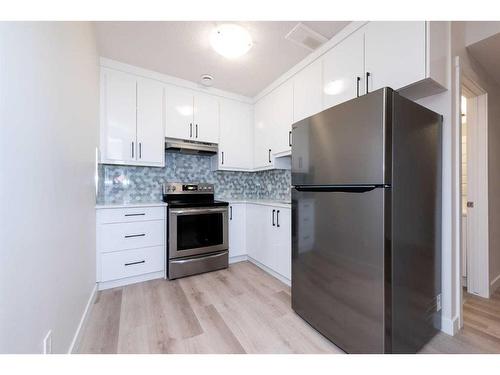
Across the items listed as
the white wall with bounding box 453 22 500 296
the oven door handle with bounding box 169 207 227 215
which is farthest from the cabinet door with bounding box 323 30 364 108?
the oven door handle with bounding box 169 207 227 215

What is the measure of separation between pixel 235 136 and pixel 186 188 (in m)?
1.04

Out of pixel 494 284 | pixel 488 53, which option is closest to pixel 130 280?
pixel 494 284

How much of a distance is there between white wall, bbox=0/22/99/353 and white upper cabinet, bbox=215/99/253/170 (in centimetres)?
172

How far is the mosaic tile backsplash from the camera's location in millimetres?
2645

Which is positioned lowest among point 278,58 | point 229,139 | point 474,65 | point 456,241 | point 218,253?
point 218,253

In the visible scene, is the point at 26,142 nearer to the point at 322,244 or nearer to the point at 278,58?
the point at 322,244

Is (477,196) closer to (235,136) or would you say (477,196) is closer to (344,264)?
(344,264)

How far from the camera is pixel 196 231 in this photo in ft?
8.48

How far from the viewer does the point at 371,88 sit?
158 cm

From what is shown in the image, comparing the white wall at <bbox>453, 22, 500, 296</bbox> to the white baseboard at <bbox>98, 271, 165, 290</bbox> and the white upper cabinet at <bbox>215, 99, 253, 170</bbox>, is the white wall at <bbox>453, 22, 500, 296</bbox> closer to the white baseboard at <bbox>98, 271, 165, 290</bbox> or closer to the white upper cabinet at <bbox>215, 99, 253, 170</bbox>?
the white upper cabinet at <bbox>215, 99, 253, 170</bbox>

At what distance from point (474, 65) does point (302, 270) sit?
7.63 ft

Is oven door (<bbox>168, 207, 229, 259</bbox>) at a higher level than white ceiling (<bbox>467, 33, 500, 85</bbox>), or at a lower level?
lower

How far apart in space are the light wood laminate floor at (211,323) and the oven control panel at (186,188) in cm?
112
